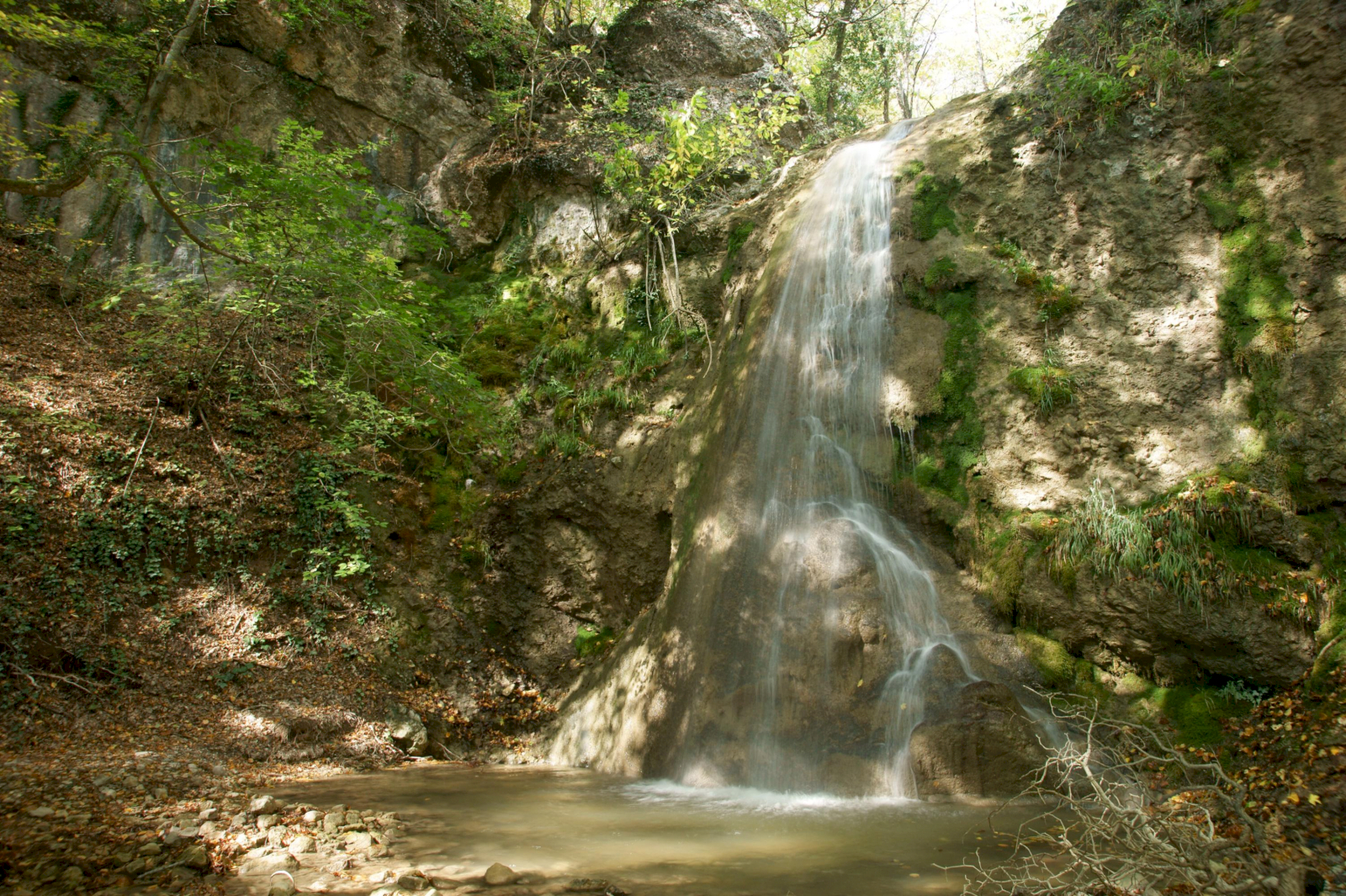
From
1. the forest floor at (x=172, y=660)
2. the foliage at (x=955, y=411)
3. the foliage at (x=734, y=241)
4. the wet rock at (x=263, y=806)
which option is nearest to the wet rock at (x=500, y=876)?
the forest floor at (x=172, y=660)

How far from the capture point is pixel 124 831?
3.98 metres

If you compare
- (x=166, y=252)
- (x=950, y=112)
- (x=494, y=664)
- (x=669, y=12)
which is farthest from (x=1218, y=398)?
(x=166, y=252)

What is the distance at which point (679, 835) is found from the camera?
15.8 feet

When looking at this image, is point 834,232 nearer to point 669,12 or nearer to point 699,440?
point 699,440

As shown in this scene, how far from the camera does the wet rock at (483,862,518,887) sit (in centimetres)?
377

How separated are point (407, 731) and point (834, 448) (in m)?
5.71

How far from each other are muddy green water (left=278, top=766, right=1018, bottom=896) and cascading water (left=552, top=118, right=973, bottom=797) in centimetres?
49

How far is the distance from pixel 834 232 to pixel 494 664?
738cm

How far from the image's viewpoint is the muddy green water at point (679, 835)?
3932mm

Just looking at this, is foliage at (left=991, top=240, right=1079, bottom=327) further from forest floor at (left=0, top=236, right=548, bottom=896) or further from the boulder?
forest floor at (left=0, top=236, right=548, bottom=896)

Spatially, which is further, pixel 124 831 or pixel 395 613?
pixel 395 613

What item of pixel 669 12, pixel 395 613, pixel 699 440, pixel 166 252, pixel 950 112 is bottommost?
pixel 395 613

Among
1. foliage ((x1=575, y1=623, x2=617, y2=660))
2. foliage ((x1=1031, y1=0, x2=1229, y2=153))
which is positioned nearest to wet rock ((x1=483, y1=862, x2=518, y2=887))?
foliage ((x1=575, y1=623, x2=617, y2=660))

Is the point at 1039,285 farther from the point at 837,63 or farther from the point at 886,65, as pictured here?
the point at 886,65
